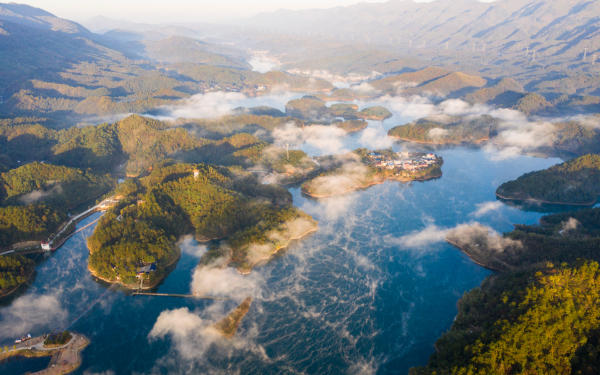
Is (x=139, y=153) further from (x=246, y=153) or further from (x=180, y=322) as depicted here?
(x=180, y=322)

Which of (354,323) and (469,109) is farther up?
(469,109)

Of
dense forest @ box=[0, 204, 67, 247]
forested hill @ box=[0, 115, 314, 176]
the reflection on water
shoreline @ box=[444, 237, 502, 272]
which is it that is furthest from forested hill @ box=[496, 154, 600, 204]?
dense forest @ box=[0, 204, 67, 247]

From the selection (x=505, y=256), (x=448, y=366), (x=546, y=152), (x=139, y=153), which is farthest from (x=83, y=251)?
(x=546, y=152)

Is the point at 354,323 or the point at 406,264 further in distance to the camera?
the point at 406,264

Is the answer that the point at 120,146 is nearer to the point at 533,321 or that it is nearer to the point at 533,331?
the point at 533,321

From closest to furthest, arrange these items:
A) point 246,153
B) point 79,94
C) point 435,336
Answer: point 435,336, point 246,153, point 79,94

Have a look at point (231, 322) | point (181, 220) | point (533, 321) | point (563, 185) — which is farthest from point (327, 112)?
point (533, 321)

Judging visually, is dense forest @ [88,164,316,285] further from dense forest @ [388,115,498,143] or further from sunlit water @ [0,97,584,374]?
dense forest @ [388,115,498,143]
